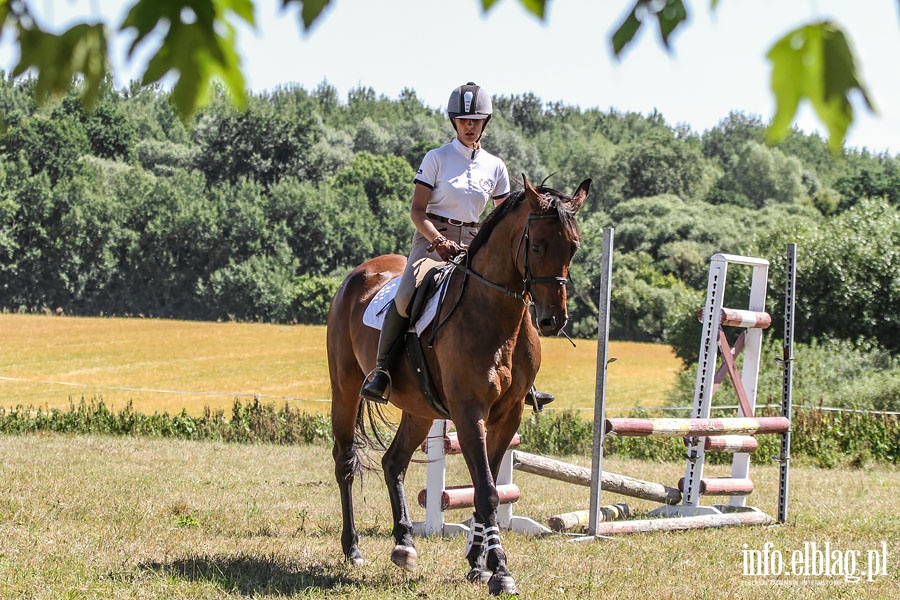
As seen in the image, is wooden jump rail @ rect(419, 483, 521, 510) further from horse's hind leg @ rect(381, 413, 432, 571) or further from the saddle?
the saddle

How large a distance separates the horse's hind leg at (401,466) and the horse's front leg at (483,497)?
706mm

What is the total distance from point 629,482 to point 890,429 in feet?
32.6

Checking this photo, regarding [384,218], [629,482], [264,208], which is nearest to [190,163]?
[264,208]

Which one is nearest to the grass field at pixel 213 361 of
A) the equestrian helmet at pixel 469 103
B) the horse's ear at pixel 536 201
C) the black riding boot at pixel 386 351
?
the black riding boot at pixel 386 351

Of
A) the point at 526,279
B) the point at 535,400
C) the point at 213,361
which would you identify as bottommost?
the point at 213,361

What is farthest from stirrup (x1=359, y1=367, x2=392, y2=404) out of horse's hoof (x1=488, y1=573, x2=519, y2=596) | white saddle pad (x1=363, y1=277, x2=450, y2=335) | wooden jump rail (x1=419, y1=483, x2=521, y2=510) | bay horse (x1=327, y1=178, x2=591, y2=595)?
wooden jump rail (x1=419, y1=483, x2=521, y2=510)

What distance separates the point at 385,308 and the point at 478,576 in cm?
209

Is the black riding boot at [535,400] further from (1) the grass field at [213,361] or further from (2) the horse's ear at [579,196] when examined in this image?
(1) the grass field at [213,361]

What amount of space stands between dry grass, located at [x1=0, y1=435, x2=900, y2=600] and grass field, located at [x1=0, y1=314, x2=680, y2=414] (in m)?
20.0

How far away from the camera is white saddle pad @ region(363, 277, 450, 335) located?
277 inches

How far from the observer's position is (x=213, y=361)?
4522cm

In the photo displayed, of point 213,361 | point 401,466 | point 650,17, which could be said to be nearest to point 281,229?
point 213,361

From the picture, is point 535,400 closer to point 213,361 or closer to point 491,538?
point 491,538

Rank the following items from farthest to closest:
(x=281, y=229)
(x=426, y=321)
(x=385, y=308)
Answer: (x=281, y=229) < (x=385, y=308) < (x=426, y=321)
